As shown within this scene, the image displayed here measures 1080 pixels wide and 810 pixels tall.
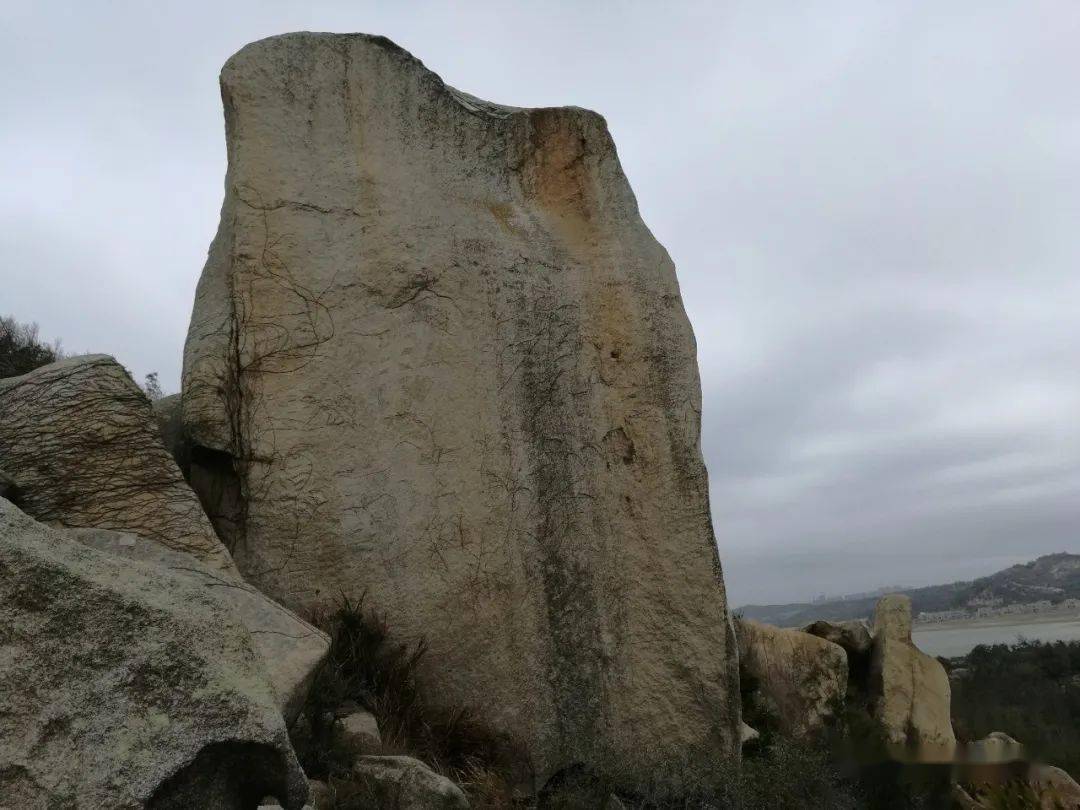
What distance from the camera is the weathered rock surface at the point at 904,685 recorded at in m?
11.3

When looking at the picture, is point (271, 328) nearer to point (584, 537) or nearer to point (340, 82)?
point (340, 82)

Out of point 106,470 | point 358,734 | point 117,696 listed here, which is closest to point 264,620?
point 358,734

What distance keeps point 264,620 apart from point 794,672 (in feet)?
25.3

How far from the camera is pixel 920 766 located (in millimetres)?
6496

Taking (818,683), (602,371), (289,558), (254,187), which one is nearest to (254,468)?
(289,558)

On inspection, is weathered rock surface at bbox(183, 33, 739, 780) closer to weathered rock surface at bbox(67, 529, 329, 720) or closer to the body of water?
weathered rock surface at bbox(67, 529, 329, 720)

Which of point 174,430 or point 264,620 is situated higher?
point 174,430

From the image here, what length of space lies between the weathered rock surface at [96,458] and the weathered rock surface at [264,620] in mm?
288

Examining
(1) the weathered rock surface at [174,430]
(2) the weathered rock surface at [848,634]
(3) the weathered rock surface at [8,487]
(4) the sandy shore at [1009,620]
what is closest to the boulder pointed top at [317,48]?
(1) the weathered rock surface at [174,430]

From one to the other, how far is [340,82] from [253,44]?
0.61m

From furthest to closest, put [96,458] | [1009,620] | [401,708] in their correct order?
1. [1009,620]
2. [401,708]
3. [96,458]

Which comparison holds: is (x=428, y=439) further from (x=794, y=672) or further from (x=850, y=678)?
(x=850, y=678)

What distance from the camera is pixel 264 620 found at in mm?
4305

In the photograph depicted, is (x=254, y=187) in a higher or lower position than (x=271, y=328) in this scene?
higher
